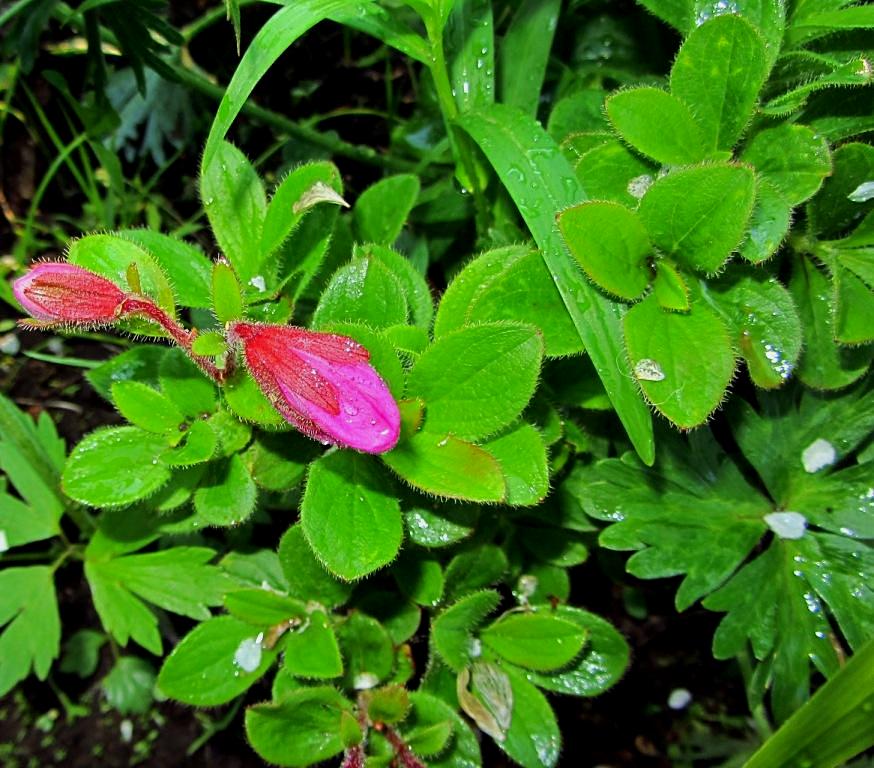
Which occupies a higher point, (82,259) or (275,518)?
(82,259)

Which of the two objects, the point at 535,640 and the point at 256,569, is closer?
the point at 535,640

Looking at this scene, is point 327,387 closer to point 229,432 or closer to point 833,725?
point 229,432

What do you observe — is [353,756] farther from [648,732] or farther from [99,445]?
[648,732]

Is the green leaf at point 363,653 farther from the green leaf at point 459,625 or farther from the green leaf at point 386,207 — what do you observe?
the green leaf at point 386,207

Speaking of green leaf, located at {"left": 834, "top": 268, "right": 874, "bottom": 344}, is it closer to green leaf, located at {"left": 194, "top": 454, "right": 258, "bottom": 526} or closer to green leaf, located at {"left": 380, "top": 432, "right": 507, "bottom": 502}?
green leaf, located at {"left": 380, "top": 432, "right": 507, "bottom": 502}

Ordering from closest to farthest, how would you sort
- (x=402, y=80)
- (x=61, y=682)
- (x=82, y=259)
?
(x=82, y=259) < (x=61, y=682) < (x=402, y=80)

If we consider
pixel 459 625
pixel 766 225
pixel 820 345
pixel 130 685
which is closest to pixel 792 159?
pixel 766 225

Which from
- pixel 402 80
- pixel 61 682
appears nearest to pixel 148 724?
pixel 61 682
